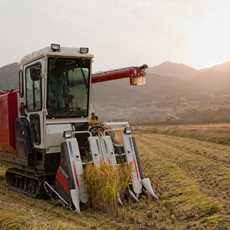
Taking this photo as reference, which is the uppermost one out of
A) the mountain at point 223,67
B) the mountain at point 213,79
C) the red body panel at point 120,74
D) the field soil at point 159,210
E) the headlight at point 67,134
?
the mountain at point 223,67

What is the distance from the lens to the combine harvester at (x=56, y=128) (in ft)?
20.3

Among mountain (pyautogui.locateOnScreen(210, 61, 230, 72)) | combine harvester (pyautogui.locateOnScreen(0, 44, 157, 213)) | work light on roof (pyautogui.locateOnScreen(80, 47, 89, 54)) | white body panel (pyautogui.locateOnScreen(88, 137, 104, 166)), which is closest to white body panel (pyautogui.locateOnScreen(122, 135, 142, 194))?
combine harvester (pyautogui.locateOnScreen(0, 44, 157, 213))

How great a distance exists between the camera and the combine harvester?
619cm

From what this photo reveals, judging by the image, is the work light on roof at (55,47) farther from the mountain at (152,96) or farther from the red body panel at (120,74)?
the mountain at (152,96)

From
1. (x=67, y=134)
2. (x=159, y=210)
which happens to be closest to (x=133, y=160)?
(x=159, y=210)

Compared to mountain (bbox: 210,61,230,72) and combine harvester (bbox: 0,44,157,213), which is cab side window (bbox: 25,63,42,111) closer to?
combine harvester (bbox: 0,44,157,213)

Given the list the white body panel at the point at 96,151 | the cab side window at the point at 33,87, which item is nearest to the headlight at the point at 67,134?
the white body panel at the point at 96,151

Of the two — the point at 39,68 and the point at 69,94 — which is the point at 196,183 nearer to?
the point at 69,94

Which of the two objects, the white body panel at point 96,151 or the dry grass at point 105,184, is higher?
the white body panel at point 96,151

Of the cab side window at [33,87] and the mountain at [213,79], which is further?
the mountain at [213,79]

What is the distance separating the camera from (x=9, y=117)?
24.8 feet

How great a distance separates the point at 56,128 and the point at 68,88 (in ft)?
3.24

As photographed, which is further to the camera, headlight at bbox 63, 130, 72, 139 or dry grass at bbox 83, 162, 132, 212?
headlight at bbox 63, 130, 72, 139

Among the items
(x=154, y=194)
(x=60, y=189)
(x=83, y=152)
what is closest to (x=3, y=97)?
(x=83, y=152)
